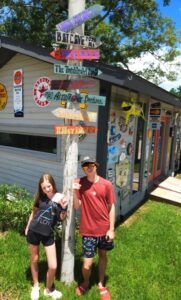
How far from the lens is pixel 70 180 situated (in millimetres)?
4082

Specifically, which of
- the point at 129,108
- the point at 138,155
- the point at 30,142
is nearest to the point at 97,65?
the point at 129,108

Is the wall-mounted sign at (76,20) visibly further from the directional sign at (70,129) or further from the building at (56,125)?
the building at (56,125)

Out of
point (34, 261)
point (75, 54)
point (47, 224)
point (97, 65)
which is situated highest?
point (97, 65)

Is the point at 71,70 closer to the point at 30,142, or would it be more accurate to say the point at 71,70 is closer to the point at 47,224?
the point at 47,224

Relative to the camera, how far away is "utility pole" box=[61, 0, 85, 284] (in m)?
3.92

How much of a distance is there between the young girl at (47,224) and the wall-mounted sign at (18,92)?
3.61m

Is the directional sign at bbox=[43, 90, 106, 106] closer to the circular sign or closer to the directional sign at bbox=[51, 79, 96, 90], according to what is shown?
the directional sign at bbox=[51, 79, 96, 90]

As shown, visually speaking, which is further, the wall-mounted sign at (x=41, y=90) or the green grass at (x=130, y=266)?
the wall-mounted sign at (x=41, y=90)

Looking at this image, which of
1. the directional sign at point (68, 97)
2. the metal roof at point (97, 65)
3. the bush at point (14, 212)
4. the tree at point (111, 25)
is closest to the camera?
the directional sign at point (68, 97)

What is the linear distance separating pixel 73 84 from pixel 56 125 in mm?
2544

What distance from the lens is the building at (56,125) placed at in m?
5.97

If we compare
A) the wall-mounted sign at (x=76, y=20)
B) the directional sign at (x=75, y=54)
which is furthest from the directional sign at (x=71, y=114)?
the wall-mounted sign at (x=76, y=20)

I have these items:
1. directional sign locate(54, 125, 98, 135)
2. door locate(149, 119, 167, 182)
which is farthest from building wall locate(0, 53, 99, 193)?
door locate(149, 119, 167, 182)

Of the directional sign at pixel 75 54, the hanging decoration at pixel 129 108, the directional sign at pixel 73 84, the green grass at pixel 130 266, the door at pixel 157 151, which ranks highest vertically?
the directional sign at pixel 75 54
